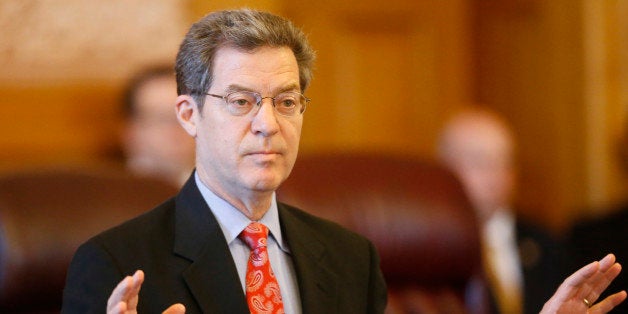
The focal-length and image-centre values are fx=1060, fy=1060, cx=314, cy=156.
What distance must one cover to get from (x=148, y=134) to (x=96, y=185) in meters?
Result: 1.18

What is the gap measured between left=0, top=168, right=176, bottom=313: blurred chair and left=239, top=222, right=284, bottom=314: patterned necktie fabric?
68cm

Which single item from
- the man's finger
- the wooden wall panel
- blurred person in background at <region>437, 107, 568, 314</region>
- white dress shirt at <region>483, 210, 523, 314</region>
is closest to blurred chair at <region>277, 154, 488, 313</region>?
blurred person in background at <region>437, 107, 568, 314</region>

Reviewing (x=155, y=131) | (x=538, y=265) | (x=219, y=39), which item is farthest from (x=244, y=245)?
(x=538, y=265)

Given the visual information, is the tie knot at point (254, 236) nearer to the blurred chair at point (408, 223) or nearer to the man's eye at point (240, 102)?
the man's eye at point (240, 102)

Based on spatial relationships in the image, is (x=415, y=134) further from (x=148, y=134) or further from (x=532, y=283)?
(x=148, y=134)

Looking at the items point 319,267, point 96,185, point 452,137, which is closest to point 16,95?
point 96,185

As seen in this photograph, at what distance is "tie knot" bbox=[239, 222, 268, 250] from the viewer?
230 cm

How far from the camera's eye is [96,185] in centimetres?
291

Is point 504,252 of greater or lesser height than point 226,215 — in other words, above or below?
below

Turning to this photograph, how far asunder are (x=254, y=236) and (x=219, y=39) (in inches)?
17.0

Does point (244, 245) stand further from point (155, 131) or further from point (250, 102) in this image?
point (155, 131)

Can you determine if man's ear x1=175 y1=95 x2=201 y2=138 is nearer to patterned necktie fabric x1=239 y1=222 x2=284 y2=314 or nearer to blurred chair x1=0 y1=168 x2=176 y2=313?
patterned necktie fabric x1=239 y1=222 x2=284 y2=314

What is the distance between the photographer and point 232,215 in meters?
2.31

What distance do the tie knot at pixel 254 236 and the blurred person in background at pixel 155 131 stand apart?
5.54 feet
